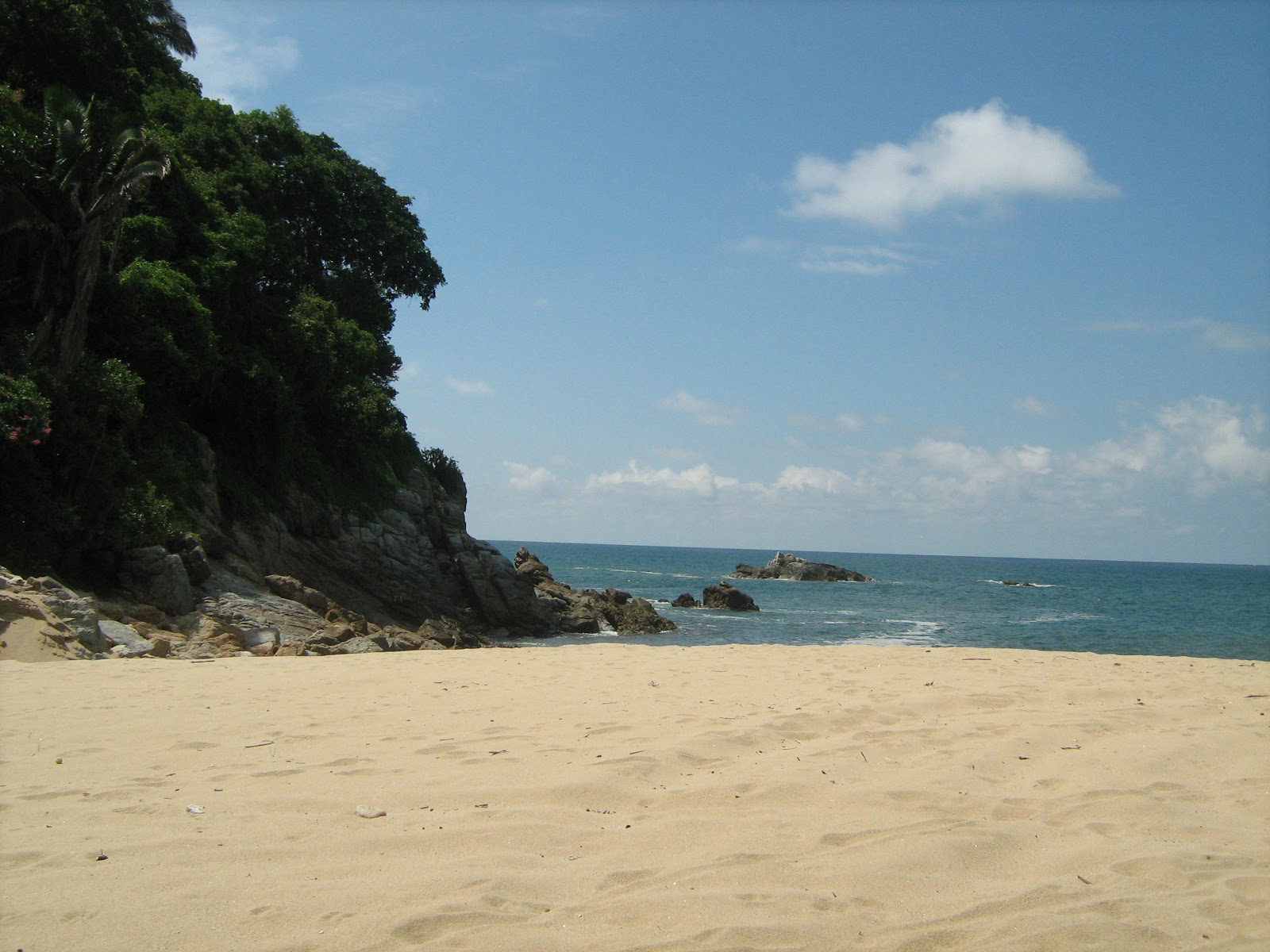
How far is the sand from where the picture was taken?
9.72ft

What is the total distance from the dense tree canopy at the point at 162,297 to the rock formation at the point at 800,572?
157ft

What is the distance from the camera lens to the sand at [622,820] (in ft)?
→ 9.72

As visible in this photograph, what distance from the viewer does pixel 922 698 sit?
684 centimetres

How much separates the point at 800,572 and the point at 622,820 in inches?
2765

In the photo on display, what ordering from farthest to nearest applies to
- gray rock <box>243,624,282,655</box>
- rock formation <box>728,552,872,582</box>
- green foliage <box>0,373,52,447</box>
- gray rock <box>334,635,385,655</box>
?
rock formation <box>728,552,872,582</box>
gray rock <box>334,635,385,655</box>
green foliage <box>0,373,52,447</box>
gray rock <box>243,624,282,655</box>

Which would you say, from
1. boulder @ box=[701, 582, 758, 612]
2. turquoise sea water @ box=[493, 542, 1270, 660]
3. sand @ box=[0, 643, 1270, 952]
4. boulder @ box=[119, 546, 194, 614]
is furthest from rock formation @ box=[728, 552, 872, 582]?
sand @ box=[0, 643, 1270, 952]

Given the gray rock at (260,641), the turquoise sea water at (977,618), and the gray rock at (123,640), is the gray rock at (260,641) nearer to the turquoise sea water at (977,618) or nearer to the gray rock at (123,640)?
the gray rock at (123,640)

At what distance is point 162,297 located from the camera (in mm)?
17844

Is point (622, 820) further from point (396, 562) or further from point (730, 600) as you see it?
point (730, 600)

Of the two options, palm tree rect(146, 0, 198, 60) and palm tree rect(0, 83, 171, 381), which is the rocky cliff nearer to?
palm tree rect(0, 83, 171, 381)

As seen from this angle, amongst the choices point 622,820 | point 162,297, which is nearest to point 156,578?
point 162,297

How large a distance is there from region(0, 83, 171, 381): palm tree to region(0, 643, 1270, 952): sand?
11628 millimetres

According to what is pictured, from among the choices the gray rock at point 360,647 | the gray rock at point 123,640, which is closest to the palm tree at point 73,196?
the gray rock at point 123,640

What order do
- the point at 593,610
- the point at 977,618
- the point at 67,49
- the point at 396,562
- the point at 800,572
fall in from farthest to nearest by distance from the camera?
the point at 800,572, the point at 977,618, the point at 593,610, the point at 396,562, the point at 67,49
